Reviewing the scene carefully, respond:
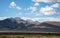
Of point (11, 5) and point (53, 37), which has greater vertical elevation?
point (11, 5)

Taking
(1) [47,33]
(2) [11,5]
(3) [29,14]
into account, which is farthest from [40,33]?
(2) [11,5]

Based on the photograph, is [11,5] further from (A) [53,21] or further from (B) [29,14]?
(A) [53,21]

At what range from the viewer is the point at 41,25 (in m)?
6.80

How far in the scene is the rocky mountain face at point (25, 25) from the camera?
6.76 metres

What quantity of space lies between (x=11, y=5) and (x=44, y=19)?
41.7 inches

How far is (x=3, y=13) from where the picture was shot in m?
6.81

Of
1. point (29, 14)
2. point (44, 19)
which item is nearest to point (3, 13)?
point (29, 14)

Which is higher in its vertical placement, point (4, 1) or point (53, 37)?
point (4, 1)

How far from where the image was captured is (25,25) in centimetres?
679

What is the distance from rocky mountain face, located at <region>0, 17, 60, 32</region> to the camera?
6762mm

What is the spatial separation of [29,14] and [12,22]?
55 cm

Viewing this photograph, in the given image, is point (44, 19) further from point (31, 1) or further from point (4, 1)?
point (4, 1)

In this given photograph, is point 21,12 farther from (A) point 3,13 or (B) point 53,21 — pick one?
(B) point 53,21

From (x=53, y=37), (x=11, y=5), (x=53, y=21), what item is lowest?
(x=53, y=37)
